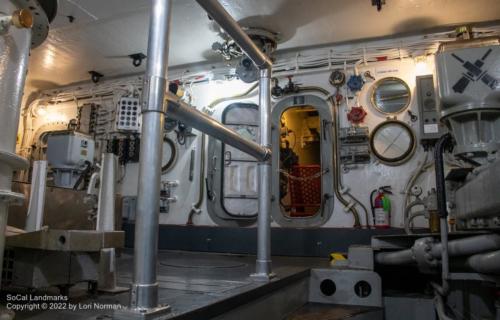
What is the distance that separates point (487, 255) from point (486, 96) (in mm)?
1195

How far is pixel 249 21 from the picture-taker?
3512 mm

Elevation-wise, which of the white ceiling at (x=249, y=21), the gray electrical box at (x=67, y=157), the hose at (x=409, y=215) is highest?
the white ceiling at (x=249, y=21)

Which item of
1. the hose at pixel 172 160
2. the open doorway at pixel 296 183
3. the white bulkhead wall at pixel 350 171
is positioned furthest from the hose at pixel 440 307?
the hose at pixel 172 160

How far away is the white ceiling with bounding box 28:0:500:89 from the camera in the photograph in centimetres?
327

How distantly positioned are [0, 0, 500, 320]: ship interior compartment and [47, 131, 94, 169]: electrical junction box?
2cm

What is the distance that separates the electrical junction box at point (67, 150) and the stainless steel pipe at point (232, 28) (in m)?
2.99

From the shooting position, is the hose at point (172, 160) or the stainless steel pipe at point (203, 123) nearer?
the stainless steel pipe at point (203, 123)

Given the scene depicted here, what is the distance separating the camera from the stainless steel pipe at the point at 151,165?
873 millimetres

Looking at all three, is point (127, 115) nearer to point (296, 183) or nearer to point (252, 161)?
point (252, 161)

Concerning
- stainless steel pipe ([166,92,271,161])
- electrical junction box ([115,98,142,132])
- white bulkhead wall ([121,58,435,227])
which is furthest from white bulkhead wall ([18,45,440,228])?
stainless steel pipe ([166,92,271,161])

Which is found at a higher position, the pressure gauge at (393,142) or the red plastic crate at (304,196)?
the pressure gauge at (393,142)

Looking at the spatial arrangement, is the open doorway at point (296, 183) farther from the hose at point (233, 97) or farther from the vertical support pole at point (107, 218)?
the vertical support pole at point (107, 218)

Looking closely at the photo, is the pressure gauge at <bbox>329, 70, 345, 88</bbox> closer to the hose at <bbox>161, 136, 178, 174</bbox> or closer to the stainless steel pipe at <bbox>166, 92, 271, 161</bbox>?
the hose at <bbox>161, 136, 178, 174</bbox>

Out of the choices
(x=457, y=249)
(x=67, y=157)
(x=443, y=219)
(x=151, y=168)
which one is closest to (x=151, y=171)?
(x=151, y=168)
